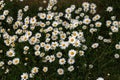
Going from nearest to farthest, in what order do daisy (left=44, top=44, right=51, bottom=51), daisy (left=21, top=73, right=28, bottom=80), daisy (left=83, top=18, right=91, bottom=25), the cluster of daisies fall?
daisy (left=21, top=73, right=28, bottom=80) → the cluster of daisies → daisy (left=44, top=44, right=51, bottom=51) → daisy (left=83, top=18, right=91, bottom=25)

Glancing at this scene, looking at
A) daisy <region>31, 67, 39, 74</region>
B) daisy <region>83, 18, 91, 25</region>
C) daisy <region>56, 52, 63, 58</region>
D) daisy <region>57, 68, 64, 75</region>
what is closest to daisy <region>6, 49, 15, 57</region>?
daisy <region>31, 67, 39, 74</region>

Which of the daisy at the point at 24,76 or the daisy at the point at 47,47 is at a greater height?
the daisy at the point at 47,47

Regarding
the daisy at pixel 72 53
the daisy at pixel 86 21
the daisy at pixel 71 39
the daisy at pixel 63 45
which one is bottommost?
the daisy at pixel 72 53

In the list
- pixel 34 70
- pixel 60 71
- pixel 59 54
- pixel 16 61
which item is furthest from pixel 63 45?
pixel 16 61

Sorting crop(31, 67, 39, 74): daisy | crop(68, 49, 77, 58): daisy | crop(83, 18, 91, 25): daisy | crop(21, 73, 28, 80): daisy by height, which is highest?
crop(83, 18, 91, 25): daisy

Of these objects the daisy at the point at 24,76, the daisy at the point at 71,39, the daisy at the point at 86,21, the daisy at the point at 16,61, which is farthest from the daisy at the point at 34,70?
the daisy at the point at 86,21

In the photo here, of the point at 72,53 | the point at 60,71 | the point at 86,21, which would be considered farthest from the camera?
the point at 86,21

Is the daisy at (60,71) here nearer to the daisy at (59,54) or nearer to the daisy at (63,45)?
the daisy at (59,54)

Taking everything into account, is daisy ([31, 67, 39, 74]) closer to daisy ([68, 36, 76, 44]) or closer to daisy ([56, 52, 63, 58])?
daisy ([56, 52, 63, 58])

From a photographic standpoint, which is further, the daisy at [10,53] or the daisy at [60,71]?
the daisy at [10,53]

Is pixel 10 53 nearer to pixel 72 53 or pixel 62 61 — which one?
pixel 62 61
